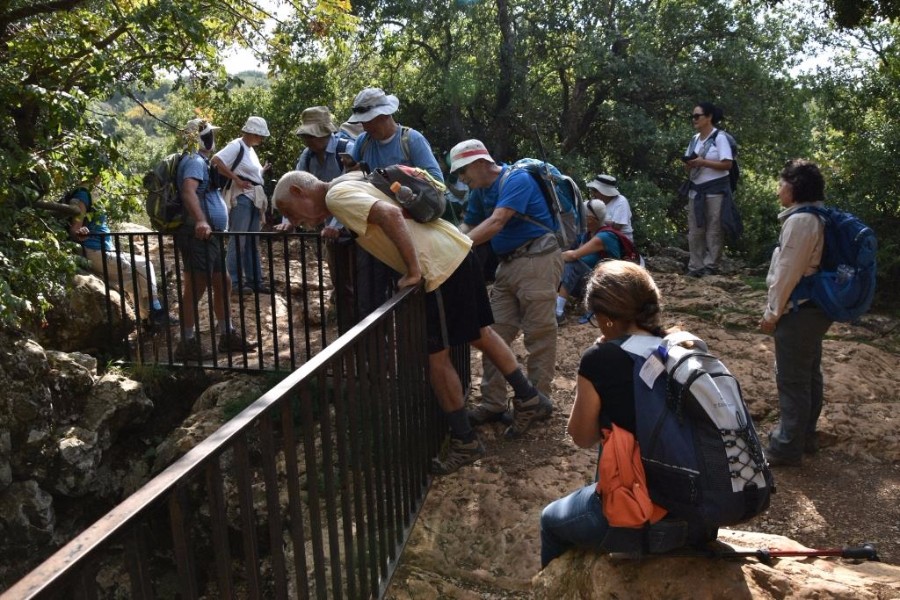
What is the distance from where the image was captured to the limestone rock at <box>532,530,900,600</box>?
2467 mm

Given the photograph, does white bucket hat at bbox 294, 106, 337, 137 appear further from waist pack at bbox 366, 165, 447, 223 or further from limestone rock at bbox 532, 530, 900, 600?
limestone rock at bbox 532, 530, 900, 600

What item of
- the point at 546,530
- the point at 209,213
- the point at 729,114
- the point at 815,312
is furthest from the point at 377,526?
the point at 729,114

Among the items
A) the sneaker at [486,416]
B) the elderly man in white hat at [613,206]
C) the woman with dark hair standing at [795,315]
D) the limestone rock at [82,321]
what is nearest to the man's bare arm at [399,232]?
the sneaker at [486,416]

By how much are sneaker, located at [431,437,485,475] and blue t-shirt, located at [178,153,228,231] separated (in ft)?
11.8

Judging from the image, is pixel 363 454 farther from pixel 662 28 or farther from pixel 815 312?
pixel 662 28

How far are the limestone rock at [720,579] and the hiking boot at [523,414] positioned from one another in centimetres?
205

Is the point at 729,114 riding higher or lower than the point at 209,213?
higher

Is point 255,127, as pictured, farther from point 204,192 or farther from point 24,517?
point 24,517

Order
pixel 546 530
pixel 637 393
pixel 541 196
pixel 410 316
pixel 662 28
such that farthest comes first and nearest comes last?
pixel 662 28 → pixel 541 196 → pixel 410 316 → pixel 546 530 → pixel 637 393

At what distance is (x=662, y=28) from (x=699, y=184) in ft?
11.5

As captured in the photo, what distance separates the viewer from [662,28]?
450 inches

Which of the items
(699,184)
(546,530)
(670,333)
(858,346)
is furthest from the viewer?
(699,184)

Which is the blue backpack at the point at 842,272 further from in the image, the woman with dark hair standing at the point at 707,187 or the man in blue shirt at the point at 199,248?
the woman with dark hair standing at the point at 707,187

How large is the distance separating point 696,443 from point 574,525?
1.87 ft
